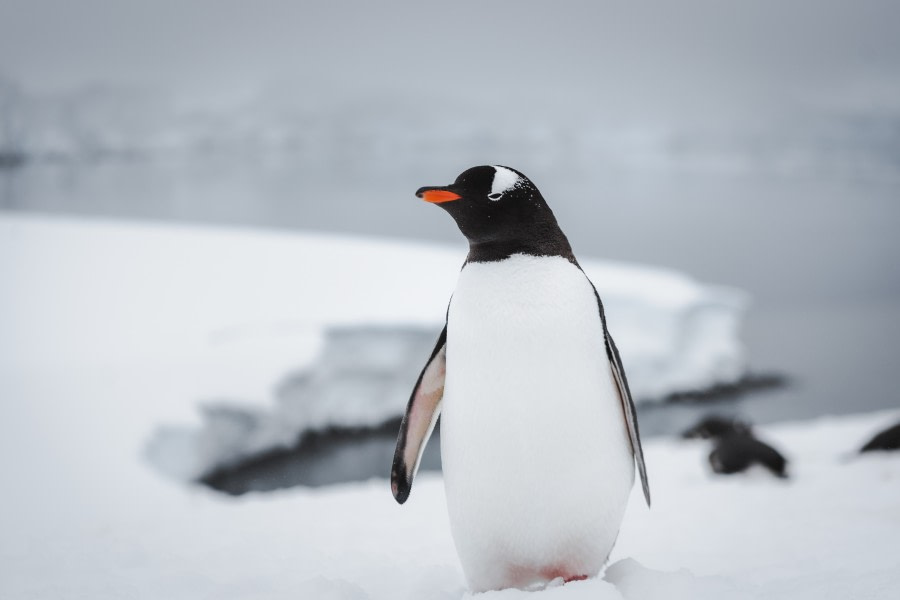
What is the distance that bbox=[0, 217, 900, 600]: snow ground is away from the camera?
54.4 inches

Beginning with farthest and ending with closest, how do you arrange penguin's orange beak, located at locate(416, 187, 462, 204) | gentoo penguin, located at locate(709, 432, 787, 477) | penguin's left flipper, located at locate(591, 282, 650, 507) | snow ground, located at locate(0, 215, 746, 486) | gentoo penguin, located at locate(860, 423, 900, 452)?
snow ground, located at locate(0, 215, 746, 486) → gentoo penguin, located at locate(860, 423, 900, 452) → gentoo penguin, located at locate(709, 432, 787, 477) → penguin's left flipper, located at locate(591, 282, 650, 507) → penguin's orange beak, located at locate(416, 187, 462, 204)

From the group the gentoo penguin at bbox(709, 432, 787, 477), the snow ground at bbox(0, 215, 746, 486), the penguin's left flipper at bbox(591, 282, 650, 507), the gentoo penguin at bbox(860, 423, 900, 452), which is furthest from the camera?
the snow ground at bbox(0, 215, 746, 486)

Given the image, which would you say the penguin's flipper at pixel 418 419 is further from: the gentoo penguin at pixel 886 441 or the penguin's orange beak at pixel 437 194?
the gentoo penguin at pixel 886 441

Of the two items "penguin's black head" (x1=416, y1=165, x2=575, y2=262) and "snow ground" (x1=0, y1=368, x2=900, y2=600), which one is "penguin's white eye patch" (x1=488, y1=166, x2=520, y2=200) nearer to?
"penguin's black head" (x1=416, y1=165, x2=575, y2=262)

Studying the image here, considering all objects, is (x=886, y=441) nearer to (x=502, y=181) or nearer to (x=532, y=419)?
(x=532, y=419)

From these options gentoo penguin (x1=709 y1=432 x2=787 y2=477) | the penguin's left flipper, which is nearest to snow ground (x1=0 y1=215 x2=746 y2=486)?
gentoo penguin (x1=709 y1=432 x2=787 y2=477)

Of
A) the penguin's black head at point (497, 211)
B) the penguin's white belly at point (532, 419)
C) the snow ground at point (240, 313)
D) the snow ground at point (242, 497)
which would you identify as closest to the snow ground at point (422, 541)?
the snow ground at point (242, 497)

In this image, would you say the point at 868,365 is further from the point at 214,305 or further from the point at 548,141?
the point at 548,141

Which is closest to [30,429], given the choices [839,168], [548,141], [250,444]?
[250,444]

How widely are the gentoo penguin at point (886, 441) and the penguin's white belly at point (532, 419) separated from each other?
243 centimetres

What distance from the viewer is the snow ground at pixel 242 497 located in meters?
1.38

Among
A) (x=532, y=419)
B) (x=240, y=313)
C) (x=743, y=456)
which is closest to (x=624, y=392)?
(x=532, y=419)

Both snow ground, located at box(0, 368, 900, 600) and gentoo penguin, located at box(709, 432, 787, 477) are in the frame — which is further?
gentoo penguin, located at box(709, 432, 787, 477)

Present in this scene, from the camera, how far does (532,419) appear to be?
124 cm
